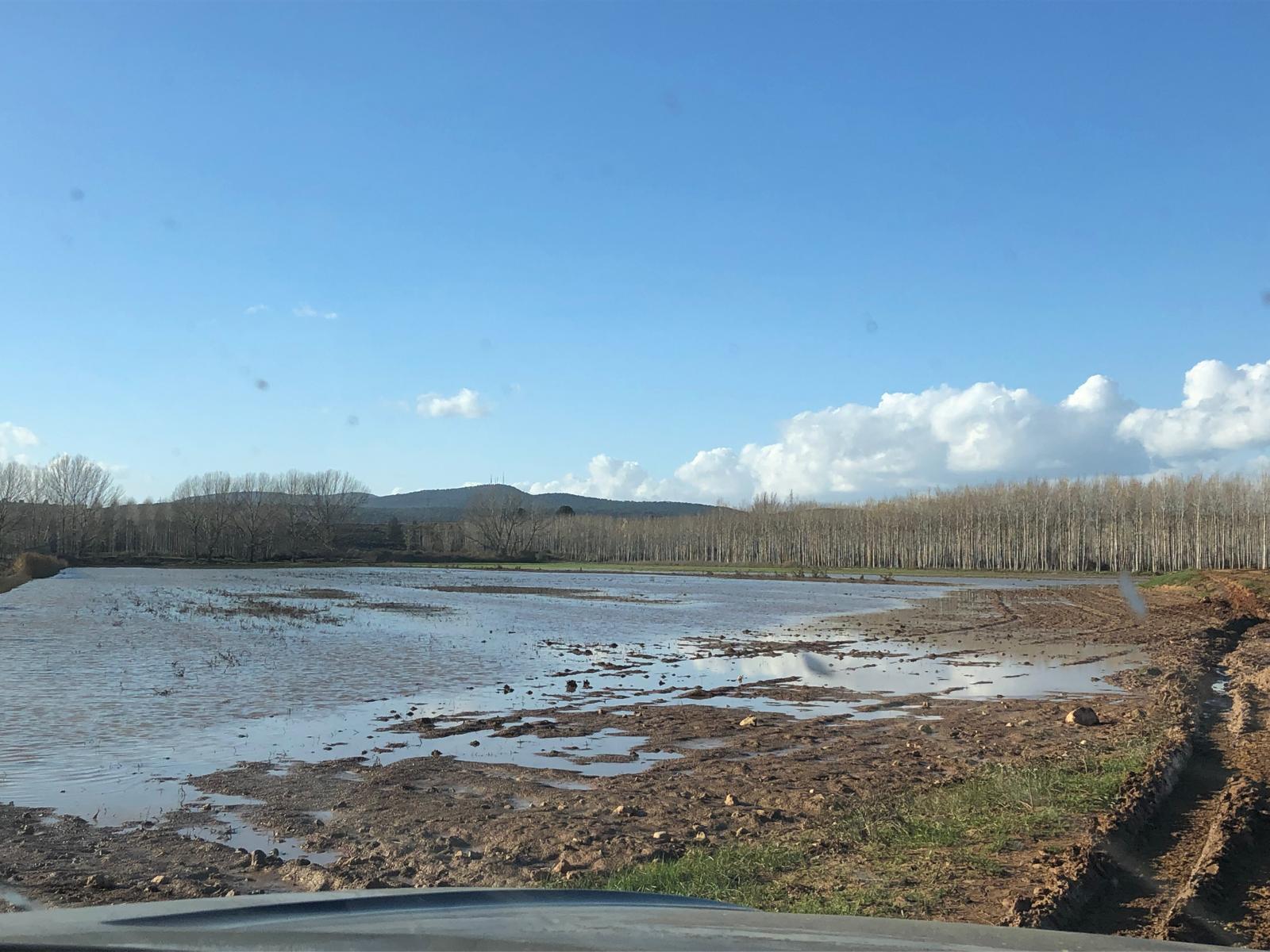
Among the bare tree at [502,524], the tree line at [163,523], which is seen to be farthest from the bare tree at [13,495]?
the bare tree at [502,524]

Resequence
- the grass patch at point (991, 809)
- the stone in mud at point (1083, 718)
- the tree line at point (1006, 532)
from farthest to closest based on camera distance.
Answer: the tree line at point (1006, 532)
the stone in mud at point (1083, 718)
the grass patch at point (991, 809)

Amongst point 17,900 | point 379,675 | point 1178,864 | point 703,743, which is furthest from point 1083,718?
point 379,675

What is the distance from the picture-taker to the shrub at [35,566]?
239 ft

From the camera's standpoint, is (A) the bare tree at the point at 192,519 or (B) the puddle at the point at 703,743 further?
(A) the bare tree at the point at 192,519

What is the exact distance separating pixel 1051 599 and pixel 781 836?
4885 centimetres

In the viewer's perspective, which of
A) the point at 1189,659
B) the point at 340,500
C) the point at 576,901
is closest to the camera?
the point at 576,901

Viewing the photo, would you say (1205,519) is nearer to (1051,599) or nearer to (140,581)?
(1051,599)

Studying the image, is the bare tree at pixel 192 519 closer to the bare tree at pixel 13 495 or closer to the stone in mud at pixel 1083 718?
the bare tree at pixel 13 495

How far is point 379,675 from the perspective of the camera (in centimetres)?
2091

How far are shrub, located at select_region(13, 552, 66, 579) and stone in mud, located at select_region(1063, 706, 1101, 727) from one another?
75228mm

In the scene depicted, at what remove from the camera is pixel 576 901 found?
163 inches

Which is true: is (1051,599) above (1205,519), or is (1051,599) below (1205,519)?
below

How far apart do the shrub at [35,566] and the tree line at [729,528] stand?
474 centimetres

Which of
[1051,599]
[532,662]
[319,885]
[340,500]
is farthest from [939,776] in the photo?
[340,500]
